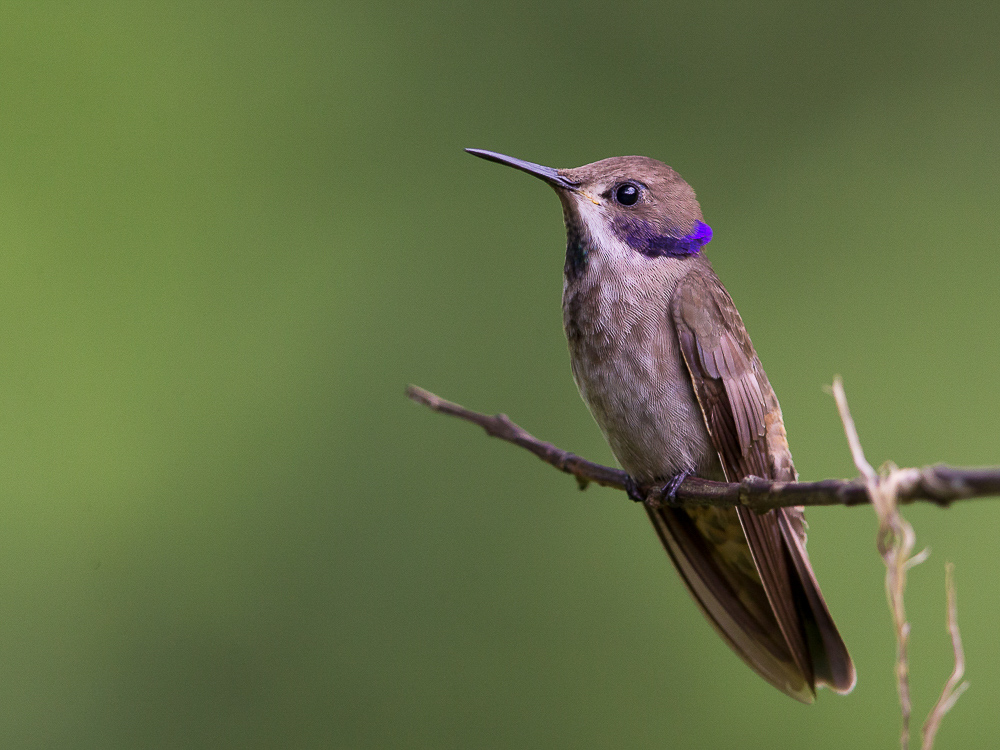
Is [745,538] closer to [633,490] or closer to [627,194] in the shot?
[633,490]

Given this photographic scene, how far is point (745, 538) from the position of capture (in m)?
2.14

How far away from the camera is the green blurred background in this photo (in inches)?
146

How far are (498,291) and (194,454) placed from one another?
140cm

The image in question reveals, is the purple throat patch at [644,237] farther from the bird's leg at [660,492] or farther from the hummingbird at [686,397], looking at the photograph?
the bird's leg at [660,492]

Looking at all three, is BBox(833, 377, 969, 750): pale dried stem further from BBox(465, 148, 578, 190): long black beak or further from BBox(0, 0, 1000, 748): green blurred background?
BBox(0, 0, 1000, 748): green blurred background

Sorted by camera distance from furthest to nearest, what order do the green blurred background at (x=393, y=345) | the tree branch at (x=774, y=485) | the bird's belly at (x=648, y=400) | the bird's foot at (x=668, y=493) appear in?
the green blurred background at (x=393, y=345) < the bird's belly at (x=648, y=400) < the bird's foot at (x=668, y=493) < the tree branch at (x=774, y=485)

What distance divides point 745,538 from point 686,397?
34cm

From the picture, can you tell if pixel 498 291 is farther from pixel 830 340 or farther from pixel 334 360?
pixel 830 340

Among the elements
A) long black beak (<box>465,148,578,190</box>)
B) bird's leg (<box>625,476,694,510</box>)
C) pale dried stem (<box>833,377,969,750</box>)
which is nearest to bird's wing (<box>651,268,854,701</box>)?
bird's leg (<box>625,476,694,510</box>)

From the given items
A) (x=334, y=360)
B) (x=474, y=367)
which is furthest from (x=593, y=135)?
(x=334, y=360)

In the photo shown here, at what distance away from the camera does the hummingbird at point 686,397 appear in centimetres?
217

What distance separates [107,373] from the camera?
157 inches

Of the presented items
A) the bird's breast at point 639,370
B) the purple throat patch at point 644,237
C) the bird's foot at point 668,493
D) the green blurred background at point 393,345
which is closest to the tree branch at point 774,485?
the bird's foot at point 668,493

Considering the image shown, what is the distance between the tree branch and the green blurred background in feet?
5.59
